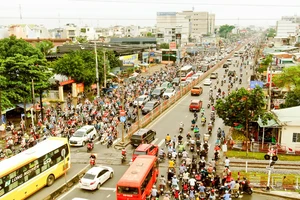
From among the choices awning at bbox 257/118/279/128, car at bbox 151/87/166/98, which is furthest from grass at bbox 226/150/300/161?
car at bbox 151/87/166/98

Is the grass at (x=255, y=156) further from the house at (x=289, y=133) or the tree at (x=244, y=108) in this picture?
the tree at (x=244, y=108)

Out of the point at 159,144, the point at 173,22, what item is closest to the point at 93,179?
the point at 159,144

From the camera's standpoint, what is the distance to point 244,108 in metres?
Result: 24.3

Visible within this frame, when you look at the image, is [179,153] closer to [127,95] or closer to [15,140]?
[15,140]

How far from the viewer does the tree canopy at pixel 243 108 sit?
23.9 m

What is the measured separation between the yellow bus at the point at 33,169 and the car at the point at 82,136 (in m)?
4.92

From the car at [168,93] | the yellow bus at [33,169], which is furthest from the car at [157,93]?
the yellow bus at [33,169]

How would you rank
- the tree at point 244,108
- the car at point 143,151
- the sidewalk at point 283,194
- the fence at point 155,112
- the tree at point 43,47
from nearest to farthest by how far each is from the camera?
the sidewalk at point 283,194 < the car at point 143,151 < the tree at point 244,108 < the fence at point 155,112 < the tree at point 43,47

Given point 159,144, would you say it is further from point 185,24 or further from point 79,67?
point 185,24

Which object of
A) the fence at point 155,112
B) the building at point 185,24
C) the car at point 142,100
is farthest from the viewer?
the building at point 185,24

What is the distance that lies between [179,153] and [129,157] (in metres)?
3.54

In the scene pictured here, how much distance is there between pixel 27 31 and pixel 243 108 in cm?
9194

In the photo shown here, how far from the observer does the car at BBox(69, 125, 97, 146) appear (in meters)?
25.2

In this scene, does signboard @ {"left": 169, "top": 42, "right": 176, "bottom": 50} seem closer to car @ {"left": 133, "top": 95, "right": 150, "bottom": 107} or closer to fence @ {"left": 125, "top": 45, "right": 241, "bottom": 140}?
fence @ {"left": 125, "top": 45, "right": 241, "bottom": 140}
